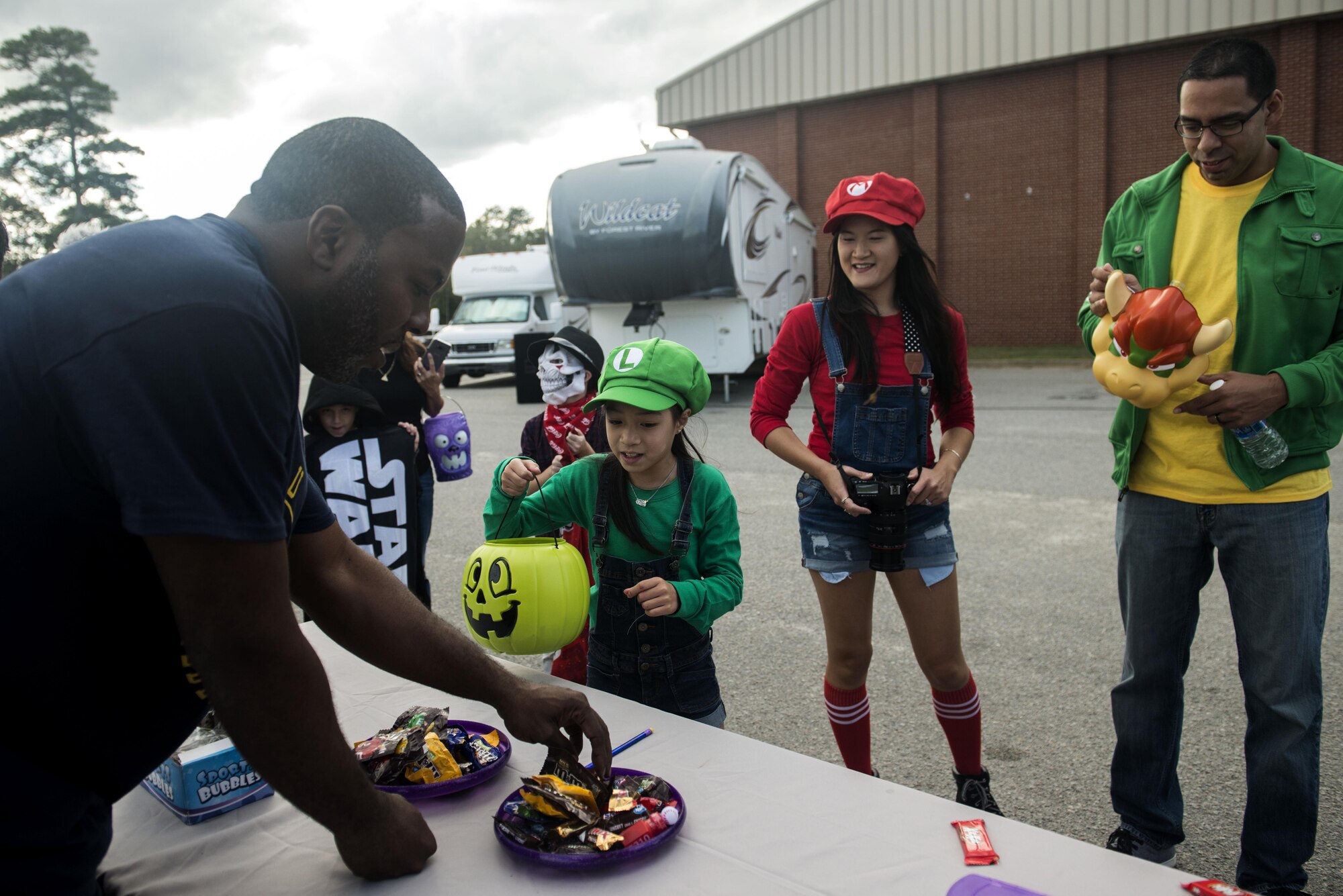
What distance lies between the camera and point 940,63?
22250mm

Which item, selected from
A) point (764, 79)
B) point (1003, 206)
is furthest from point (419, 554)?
point (764, 79)

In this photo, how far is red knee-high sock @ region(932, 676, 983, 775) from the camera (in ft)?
9.23

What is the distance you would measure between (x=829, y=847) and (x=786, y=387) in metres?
1.72

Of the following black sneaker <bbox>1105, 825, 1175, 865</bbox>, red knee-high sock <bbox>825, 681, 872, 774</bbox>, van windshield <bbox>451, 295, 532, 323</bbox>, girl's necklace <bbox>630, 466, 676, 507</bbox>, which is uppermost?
van windshield <bbox>451, 295, 532, 323</bbox>

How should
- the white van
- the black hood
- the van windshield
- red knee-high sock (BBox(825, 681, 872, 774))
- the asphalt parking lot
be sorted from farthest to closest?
the van windshield
the white van
the black hood
the asphalt parking lot
red knee-high sock (BBox(825, 681, 872, 774))

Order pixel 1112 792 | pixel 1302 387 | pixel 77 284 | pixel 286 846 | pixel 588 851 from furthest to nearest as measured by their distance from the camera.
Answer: pixel 1112 792 → pixel 1302 387 → pixel 286 846 → pixel 588 851 → pixel 77 284

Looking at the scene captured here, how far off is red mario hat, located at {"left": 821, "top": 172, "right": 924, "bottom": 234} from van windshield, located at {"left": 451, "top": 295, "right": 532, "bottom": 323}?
53.1ft

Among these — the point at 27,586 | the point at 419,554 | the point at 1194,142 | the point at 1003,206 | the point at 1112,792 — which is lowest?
the point at 1112,792

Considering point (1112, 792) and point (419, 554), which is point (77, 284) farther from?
point (419, 554)

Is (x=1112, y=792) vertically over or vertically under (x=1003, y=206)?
under

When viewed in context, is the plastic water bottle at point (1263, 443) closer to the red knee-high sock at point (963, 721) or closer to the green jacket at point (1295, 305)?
the green jacket at point (1295, 305)

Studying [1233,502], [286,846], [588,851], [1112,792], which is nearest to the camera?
[588,851]

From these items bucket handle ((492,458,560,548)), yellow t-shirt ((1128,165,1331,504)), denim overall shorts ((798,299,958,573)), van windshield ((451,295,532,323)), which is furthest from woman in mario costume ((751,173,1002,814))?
van windshield ((451,295,532,323))

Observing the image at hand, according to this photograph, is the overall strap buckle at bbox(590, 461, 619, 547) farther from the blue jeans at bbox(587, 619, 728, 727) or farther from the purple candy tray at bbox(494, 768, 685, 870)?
the purple candy tray at bbox(494, 768, 685, 870)
